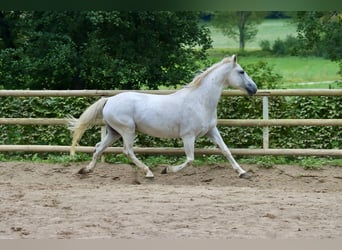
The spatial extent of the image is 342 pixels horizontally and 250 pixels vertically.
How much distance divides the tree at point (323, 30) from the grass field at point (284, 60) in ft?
11.5

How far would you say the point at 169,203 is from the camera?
5.96 metres

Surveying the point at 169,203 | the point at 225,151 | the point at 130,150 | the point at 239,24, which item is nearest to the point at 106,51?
the point at 130,150

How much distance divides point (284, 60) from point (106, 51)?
693 cm

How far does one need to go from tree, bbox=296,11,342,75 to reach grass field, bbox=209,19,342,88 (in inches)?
138

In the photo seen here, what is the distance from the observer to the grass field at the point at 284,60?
15578mm

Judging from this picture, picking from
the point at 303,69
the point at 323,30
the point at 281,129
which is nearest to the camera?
the point at 281,129

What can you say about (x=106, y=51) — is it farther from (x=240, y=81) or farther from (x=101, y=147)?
(x=240, y=81)

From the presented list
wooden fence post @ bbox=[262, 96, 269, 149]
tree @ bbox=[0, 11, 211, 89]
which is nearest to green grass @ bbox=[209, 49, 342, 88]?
tree @ bbox=[0, 11, 211, 89]

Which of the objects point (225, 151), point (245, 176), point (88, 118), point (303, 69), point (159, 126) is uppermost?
point (88, 118)

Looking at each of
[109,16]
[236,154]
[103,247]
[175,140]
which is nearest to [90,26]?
[109,16]

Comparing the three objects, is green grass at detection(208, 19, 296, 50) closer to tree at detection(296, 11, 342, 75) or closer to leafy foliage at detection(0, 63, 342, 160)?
tree at detection(296, 11, 342, 75)

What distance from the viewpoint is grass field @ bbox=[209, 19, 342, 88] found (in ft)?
51.1

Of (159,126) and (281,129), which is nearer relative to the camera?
(159,126)

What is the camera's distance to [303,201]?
6.21 metres
